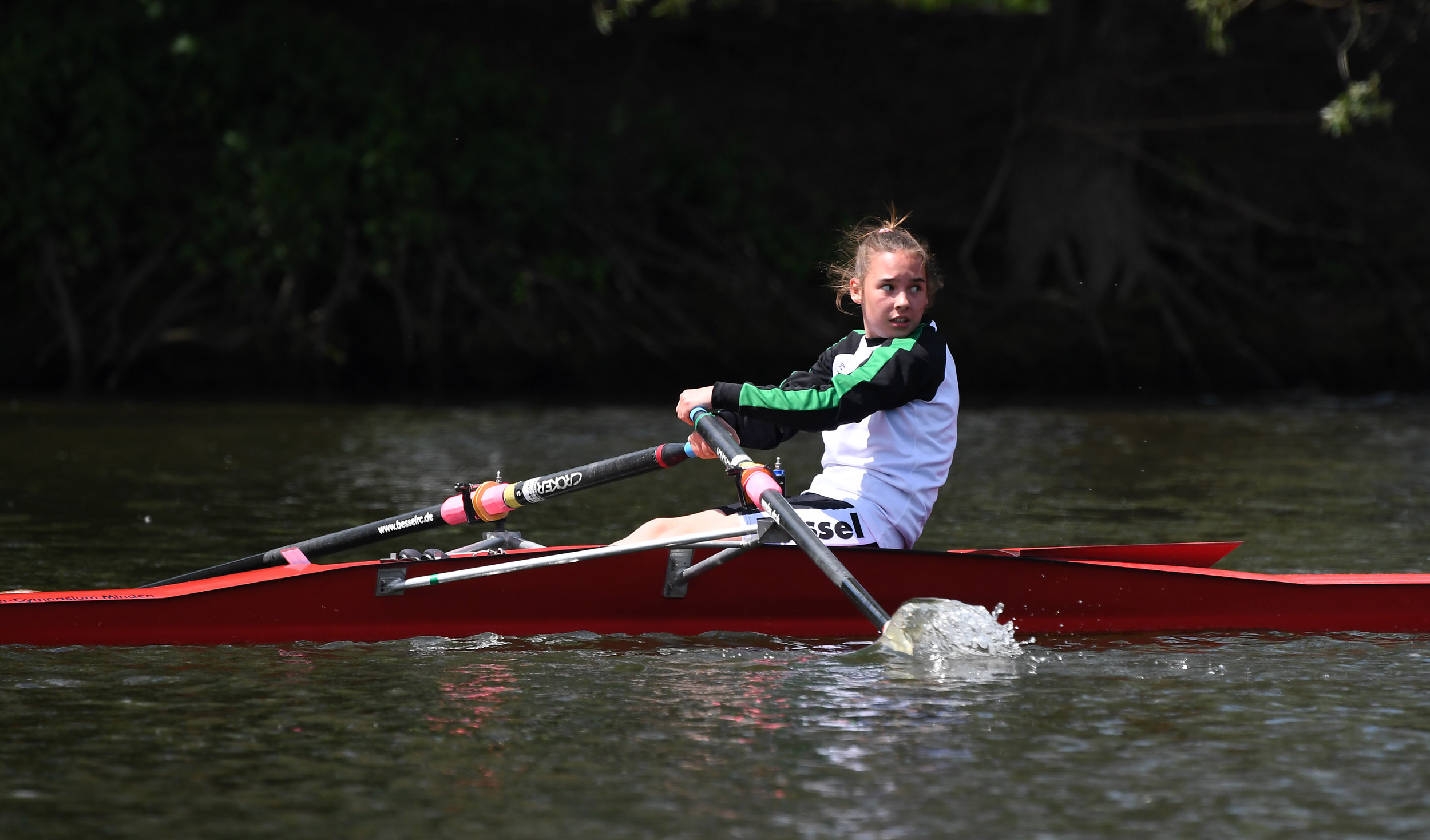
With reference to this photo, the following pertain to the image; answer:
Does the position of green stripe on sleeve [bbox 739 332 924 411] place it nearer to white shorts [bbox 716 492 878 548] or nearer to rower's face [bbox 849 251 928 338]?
rower's face [bbox 849 251 928 338]

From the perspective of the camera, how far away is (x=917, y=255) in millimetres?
5871

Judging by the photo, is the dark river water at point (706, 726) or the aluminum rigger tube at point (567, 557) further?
the aluminum rigger tube at point (567, 557)

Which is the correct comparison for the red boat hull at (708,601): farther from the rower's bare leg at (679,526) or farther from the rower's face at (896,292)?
the rower's face at (896,292)

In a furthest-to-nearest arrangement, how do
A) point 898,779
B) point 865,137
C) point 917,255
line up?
point 865,137 < point 917,255 < point 898,779

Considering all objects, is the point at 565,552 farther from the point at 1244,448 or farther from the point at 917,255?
the point at 1244,448

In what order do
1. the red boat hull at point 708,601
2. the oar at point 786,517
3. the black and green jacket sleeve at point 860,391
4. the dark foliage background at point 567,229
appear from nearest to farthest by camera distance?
the oar at point 786,517 < the black and green jacket sleeve at point 860,391 < the red boat hull at point 708,601 < the dark foliage background at point 567,229

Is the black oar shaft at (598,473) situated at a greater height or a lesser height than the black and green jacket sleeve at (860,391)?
lesser

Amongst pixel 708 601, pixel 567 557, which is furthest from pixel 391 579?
pixel 708 601

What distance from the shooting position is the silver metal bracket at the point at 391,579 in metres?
5.96

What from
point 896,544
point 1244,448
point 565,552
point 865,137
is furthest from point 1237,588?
point 865,137

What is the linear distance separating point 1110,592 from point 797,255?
12896 millimetres

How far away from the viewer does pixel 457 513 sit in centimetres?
632

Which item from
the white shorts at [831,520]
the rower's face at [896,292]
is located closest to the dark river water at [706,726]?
the white shorts at [831,520]

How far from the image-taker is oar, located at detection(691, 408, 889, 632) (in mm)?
5516
